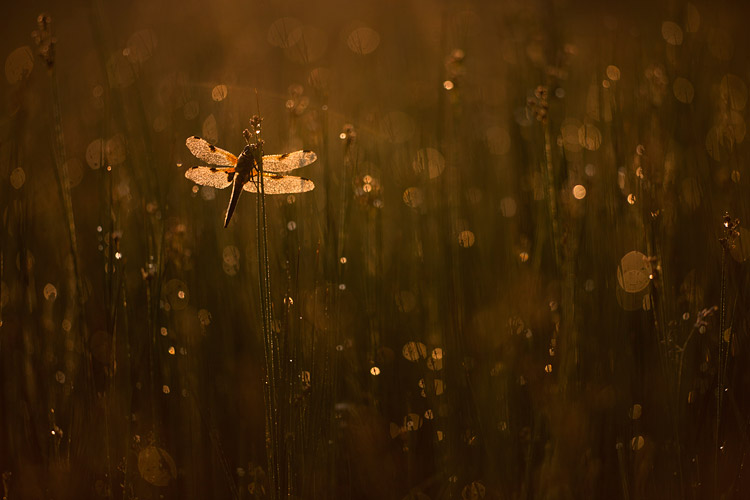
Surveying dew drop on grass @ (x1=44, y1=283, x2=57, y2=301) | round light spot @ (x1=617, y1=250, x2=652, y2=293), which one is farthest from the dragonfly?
round light spot @ (x1=617, y1=250, x2=652, y2=293)

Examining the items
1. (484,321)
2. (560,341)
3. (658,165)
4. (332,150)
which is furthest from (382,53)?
(560,341)

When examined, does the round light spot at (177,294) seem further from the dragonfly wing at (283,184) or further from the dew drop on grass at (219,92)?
the dew drop on grass at (219,92)

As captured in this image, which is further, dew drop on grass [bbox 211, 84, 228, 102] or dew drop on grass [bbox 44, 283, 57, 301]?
dew drop on grass [bbox 211, 84, 228, 102]

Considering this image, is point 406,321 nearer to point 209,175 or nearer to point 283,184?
point 283,184

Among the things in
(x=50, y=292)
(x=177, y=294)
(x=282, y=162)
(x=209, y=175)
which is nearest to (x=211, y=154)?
(x=209, y=175)

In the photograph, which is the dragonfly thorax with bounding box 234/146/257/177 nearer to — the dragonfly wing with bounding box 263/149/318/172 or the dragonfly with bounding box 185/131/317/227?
the dragonfly with bounding box 185/131/317/227

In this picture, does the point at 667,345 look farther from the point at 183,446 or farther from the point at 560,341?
the point at 183,446

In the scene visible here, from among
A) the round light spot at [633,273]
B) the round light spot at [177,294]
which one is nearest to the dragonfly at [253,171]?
the round light spot at [177,294]

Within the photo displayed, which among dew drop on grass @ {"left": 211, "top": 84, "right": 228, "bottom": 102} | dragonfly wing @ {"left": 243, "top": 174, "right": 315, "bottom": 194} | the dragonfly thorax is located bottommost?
dragonfly wing @ {"left": 243, "top": 174, "right": 315, "bottom": 194}
